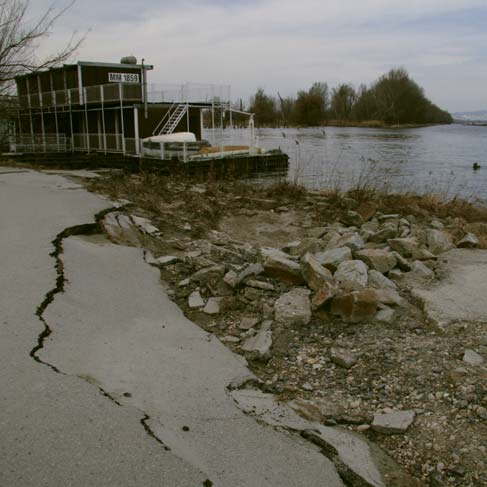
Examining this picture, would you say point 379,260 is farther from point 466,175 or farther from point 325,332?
point 466,175

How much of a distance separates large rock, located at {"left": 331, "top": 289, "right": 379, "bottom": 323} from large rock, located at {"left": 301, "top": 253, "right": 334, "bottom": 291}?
450mm

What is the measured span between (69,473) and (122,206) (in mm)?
8155

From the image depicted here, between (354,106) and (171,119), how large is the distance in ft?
250

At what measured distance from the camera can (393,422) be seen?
3713 mm

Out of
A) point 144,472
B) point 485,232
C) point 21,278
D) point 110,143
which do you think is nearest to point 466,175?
point 485,232

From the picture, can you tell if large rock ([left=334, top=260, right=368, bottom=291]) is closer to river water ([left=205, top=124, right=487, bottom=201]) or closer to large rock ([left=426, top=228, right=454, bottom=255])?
large rock ([left=426, top=228, right=454, bottom=255])

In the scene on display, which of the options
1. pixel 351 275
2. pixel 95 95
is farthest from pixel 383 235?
pixel 95 95

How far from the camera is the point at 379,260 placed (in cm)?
708

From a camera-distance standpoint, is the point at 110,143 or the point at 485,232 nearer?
the point at 485,232

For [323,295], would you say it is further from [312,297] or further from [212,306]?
[212,306]

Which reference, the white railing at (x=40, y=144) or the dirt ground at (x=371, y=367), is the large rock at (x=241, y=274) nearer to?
the dirt ground at (x=371, y=367)

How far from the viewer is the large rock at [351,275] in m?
6.10

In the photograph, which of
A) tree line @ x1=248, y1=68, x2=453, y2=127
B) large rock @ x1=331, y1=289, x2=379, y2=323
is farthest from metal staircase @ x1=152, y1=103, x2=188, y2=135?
tree line @ x1=248, y1=68, x2=453, y2=127

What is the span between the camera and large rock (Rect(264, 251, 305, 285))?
6398 mm
